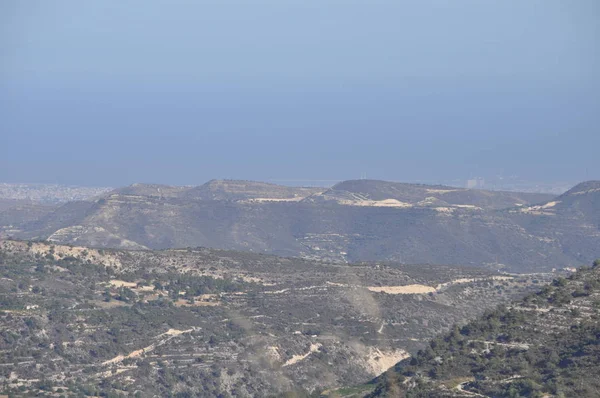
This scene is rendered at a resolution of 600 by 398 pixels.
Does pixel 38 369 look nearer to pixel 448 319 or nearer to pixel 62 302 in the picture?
pixel 62 302

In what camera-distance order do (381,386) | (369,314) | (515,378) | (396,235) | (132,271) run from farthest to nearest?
1. (396,235)
2. (132,271)
3. (369,314)
4. (381,386)
5. (515,378)

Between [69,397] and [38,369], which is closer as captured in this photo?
[69,397]

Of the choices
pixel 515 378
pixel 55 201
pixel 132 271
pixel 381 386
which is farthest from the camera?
pixel 55 201

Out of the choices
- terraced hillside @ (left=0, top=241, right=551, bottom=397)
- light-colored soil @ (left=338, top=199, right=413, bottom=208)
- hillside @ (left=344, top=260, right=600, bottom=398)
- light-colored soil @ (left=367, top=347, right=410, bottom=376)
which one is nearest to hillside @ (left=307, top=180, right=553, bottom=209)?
light-colored soil @ (left=338, top=199, right=413, bottom=208)

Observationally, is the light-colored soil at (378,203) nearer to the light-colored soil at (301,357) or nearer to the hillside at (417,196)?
the hillside at (417,196)

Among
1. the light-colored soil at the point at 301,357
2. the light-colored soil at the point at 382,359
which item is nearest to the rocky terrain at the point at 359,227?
the light-colored soil at the point at 382,359

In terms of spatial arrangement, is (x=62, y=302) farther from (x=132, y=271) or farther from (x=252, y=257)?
(x=252, y=257)

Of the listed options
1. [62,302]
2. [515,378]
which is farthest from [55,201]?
[515,378]
